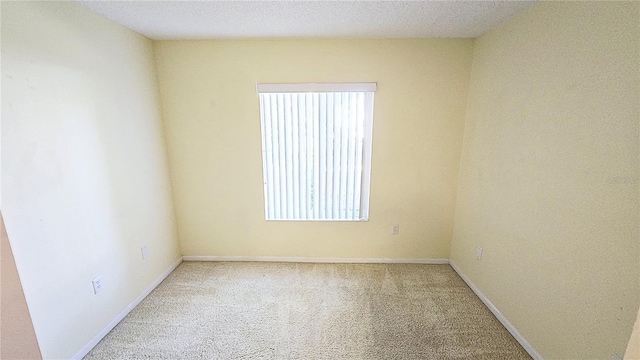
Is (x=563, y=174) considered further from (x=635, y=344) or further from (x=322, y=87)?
(x=322, y=87)

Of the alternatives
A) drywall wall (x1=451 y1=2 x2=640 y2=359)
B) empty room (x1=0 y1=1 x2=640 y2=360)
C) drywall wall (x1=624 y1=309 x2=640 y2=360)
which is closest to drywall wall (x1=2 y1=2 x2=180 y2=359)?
empty room (x1=0 y1=1 x2=640 y2=360)

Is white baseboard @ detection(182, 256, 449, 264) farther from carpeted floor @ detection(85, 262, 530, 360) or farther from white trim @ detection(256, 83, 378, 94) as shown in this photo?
white trim @ detection(256, 83, 378, 94)

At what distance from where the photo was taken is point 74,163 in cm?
162

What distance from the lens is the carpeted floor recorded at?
172 centimetres

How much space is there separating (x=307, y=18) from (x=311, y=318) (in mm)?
2349

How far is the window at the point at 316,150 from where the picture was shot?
8.02 ft

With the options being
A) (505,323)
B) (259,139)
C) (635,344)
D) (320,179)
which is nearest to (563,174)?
(635,344)

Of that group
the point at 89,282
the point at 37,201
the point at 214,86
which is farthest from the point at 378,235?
the point at 37,201

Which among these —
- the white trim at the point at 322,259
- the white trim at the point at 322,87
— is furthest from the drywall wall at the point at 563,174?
the white trim at the point at 322,87

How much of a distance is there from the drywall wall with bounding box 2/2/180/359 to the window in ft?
3.63

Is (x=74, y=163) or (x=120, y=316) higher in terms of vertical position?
(x=74, y=163)

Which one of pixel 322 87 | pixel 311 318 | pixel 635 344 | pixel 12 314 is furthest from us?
pixel 322 87

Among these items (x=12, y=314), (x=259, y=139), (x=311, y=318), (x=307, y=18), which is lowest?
(x=311, y=318)

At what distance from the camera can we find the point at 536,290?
64.8 inches
